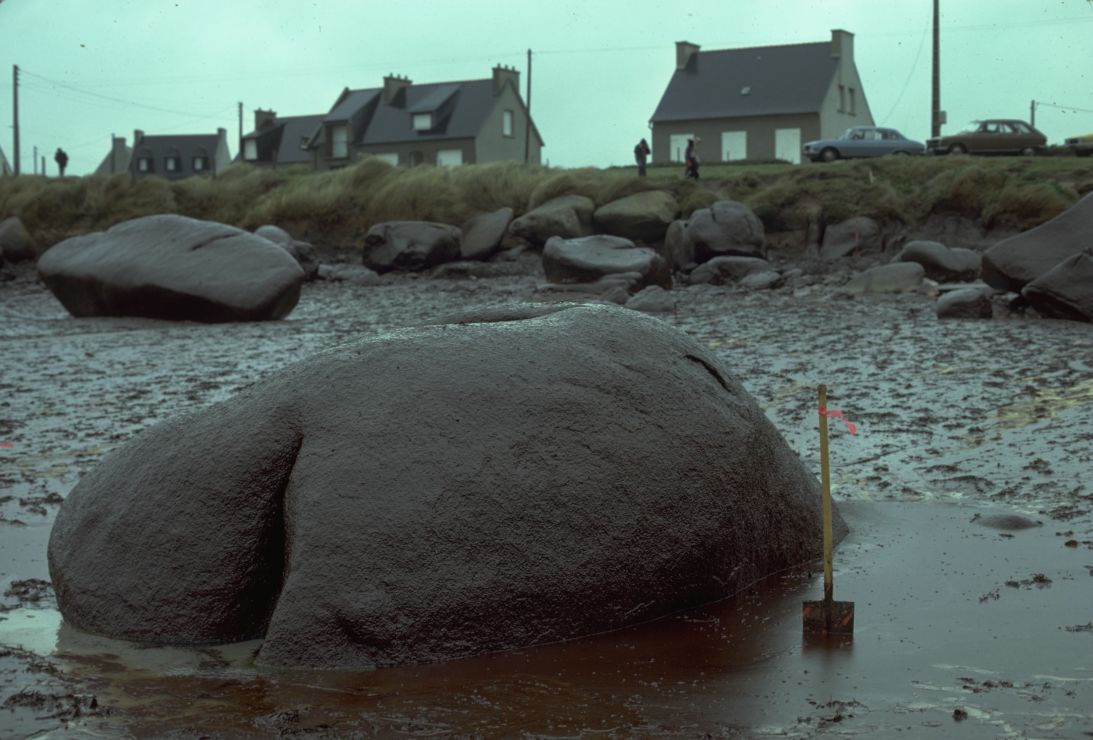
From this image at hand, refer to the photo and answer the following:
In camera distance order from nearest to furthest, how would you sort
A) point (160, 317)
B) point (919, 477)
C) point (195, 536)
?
point (195, 536), point (919, 477), point (160, 317)

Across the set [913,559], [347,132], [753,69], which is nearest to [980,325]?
[913,559]

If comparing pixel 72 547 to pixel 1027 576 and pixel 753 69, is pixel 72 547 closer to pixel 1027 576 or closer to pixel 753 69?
pixel 1027 576

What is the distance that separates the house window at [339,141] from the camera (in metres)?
60.2

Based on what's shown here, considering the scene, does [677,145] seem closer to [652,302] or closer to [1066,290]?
[652,302]

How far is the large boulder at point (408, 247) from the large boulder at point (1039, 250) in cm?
1288

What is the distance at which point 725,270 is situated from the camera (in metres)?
22.8

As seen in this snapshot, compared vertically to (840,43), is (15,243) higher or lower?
lower

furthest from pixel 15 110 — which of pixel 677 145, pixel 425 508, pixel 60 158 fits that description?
pixel 425 508

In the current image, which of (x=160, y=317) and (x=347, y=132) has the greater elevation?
(x=347, y=132)

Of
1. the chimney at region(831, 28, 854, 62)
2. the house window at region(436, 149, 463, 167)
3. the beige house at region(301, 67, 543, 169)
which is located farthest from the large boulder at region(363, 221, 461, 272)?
the house window at region(436, 149, 463, 167)

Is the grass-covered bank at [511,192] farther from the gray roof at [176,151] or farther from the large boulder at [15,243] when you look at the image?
the gray roof at [176,151]

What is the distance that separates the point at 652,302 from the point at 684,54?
37898 mm

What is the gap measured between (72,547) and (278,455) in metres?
0.96

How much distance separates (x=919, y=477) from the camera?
23.7 feet
